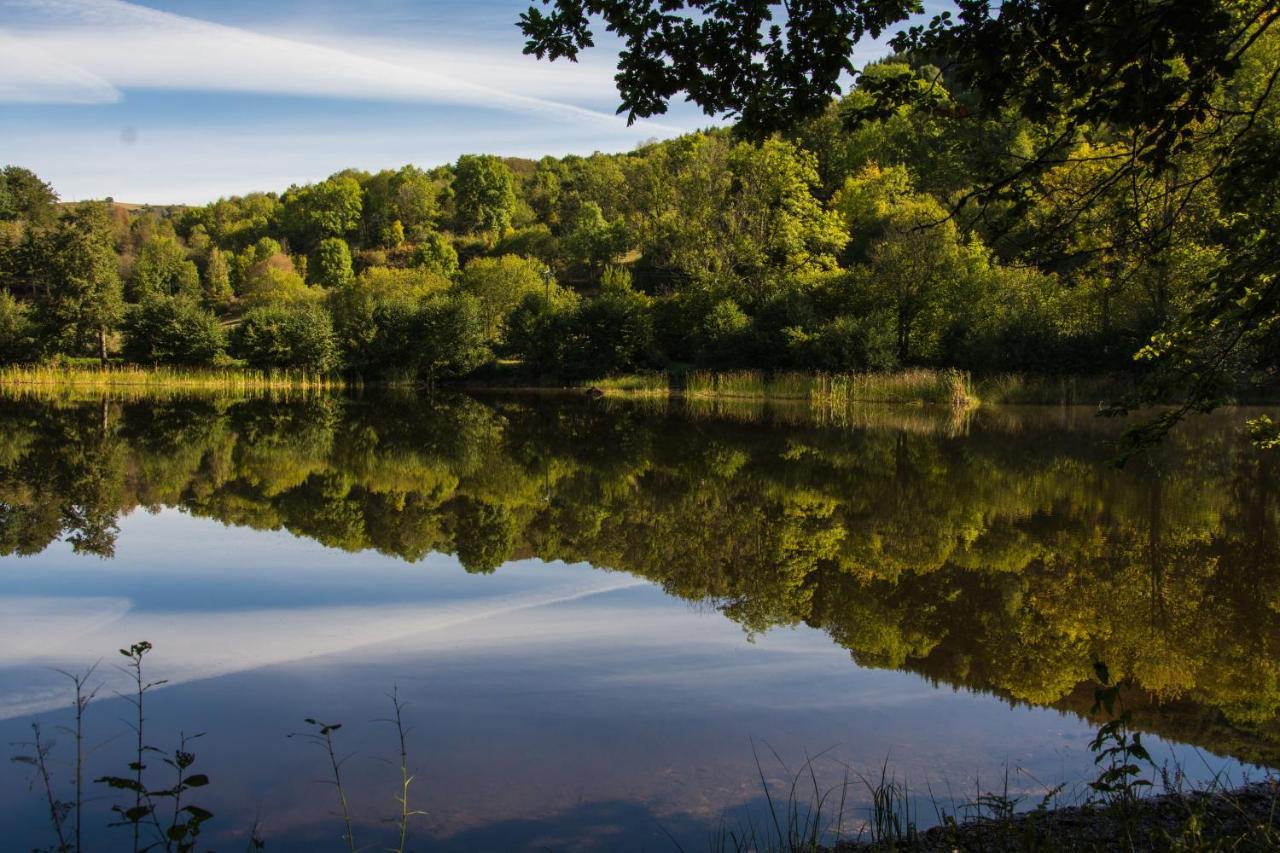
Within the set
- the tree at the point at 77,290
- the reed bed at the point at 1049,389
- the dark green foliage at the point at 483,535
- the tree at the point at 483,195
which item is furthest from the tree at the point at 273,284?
the dark green foliage at the point at 483,535

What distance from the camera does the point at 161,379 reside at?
42156 millimetres

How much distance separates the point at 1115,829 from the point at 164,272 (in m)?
80.4

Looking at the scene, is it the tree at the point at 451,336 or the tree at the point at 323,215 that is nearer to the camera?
the tree at the point at 451,336

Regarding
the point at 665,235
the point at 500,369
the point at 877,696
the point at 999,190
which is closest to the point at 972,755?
the point at 877,696

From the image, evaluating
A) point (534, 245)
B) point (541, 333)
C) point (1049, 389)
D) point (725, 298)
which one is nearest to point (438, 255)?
point (534, 245)

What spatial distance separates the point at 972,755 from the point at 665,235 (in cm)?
4576

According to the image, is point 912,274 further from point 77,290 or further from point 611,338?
point 77,290

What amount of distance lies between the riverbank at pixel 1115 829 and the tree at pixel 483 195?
93.9 m

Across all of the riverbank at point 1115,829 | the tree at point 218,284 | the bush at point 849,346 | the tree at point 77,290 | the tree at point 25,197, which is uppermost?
the tree at point 25,197

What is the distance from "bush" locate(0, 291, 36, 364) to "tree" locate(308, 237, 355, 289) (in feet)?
130

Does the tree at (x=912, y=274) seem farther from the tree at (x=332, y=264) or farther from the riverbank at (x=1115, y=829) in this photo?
the tree at (x=332, y=264)

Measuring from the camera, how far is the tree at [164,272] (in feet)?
229

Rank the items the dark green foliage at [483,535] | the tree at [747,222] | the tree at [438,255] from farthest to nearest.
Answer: the tree at [438,255]
the tree at [747,222]
the dark green foliage at [483,535]

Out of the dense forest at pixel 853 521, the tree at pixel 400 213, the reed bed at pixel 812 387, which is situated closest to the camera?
the dense forest at pixel 853 521
